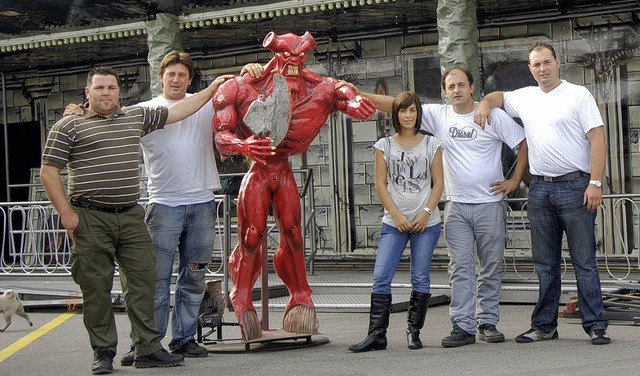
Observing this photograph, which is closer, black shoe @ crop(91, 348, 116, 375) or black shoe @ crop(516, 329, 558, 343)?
black shoe @ crop(91, 348, 116, 375)

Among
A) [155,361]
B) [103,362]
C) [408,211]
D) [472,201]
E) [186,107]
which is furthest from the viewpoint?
[472,201]

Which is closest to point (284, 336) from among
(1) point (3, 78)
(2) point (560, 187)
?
(2) point (560, 187)

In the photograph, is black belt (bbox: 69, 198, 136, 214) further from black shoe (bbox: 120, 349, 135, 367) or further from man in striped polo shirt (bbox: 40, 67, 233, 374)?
black shoe (bbox: 120, 349, 135, 367)

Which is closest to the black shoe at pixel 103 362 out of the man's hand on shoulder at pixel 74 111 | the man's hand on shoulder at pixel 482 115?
the man's hand on shoulder at pixel 74 111

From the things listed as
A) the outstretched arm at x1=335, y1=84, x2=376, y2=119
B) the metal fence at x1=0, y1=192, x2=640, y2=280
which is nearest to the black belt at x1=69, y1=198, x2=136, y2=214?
the outstretched arm at x1=335, y1=84, x2=376, y2=119

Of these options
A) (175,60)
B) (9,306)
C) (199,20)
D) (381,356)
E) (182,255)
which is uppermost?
(199,20)

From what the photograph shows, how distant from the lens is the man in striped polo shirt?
20.9ft

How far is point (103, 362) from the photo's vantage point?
6.37 metres

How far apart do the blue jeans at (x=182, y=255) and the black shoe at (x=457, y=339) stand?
67.9 inches

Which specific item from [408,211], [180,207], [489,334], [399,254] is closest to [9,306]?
[180,207]

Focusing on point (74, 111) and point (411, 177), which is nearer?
point (74, 111)

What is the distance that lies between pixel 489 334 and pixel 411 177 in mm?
1241

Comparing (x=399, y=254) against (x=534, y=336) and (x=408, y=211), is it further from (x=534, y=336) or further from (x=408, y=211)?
(x=534, y=336)

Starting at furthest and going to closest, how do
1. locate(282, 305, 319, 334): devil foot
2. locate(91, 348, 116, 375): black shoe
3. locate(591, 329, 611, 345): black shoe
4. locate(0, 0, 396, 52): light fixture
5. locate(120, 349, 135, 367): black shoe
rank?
locate(0, 0, 396, 52): light fixture
locate(282, 305, 319, 334): devil foot
locate(591, 329, 611, 345): black shoe
locate(120, 349, 135, 367): black shoe
locate(91, 348, 116, 375): black shoe
